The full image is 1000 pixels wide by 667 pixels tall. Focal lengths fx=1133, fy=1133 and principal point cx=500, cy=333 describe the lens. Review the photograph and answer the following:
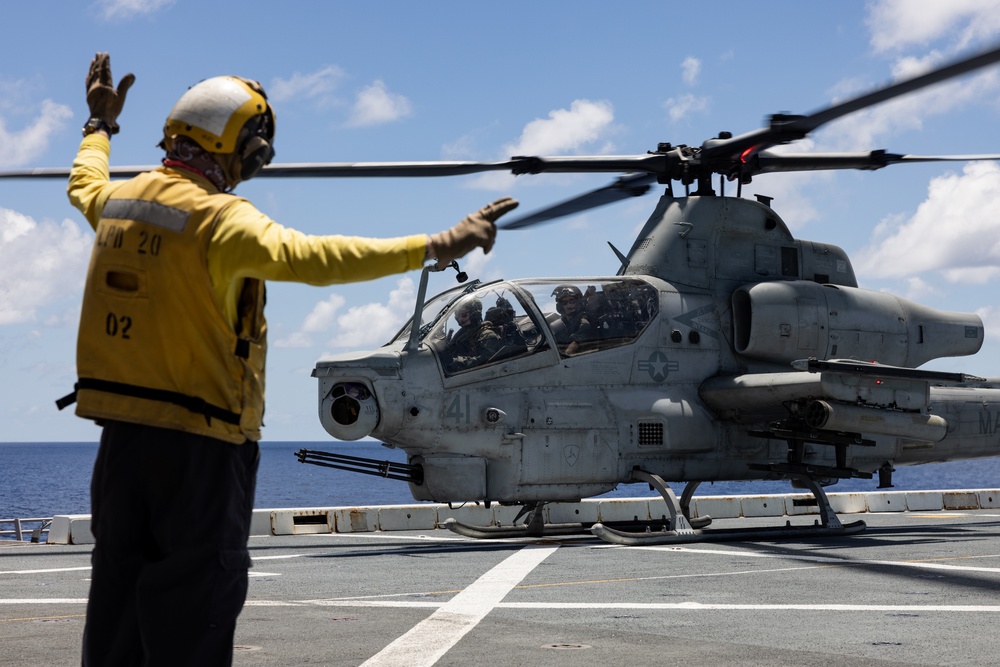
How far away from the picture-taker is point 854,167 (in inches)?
554

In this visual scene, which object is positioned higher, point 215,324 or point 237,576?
point 215,324

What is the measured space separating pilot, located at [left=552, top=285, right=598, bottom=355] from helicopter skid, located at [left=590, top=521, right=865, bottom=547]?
216 cm

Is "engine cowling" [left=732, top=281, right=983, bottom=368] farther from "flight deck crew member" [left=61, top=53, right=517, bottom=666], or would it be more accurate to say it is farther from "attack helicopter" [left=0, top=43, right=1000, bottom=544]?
"flight deck crew member" [left=61, top=53, right=517, bottom=666]

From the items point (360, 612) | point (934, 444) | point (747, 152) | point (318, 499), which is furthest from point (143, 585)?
point (318, 499)

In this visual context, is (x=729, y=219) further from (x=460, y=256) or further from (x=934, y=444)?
(x=460, y=256)

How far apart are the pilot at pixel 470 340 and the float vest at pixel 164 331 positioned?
9402 millimetres

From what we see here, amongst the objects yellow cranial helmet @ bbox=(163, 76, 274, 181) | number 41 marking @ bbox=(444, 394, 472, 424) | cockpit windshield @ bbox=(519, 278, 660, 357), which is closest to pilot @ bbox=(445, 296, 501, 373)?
number 41 marking @ bbox=(444, 394, 472, 424)

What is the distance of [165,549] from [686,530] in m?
10.7

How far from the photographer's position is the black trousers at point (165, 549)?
3.09m

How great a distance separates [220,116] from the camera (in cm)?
345

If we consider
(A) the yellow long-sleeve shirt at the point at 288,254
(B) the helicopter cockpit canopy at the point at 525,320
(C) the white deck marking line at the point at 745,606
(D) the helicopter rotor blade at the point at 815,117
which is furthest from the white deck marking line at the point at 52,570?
(A) the yellow long-sleeve shirt at the point at 288,254

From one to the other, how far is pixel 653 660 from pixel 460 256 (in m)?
A: 3.09

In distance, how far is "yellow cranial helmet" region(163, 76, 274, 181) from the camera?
3453 millimetres

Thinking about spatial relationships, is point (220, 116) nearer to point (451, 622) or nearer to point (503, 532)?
point (451, 622)
